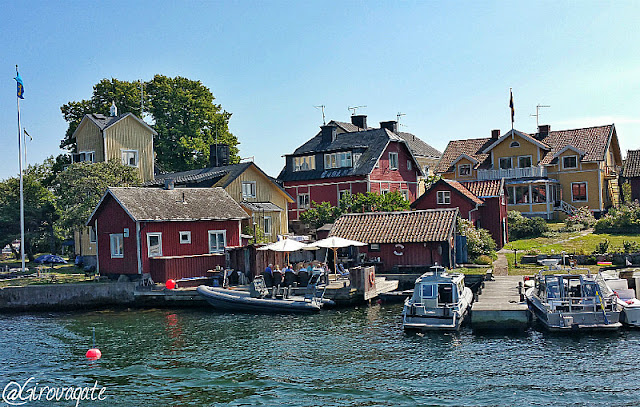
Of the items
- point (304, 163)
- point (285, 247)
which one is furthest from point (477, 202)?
point (304, 163)

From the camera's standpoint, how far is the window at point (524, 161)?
5772 centimetres

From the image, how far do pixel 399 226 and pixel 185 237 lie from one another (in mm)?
11910

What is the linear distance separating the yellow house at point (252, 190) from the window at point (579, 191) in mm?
24829

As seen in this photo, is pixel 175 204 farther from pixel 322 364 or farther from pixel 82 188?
pixel 322 364

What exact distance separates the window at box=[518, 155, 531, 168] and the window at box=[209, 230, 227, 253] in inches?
1249

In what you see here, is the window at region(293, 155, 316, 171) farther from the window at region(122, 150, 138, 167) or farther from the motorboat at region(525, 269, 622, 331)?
the motorboat at region(525, 269, 622, 331)

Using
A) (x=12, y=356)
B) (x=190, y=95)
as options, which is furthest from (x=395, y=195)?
(x=12, y=356)

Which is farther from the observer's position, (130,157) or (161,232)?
(130,157)

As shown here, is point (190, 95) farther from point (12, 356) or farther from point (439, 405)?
point (439, 405)

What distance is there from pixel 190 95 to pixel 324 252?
103ft

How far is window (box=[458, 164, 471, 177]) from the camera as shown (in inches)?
2397

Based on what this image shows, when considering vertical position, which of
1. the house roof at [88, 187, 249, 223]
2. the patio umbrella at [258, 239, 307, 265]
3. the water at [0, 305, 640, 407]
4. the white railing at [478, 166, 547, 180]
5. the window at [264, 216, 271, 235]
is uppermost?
the white railing at [478, 166, 547, 180]

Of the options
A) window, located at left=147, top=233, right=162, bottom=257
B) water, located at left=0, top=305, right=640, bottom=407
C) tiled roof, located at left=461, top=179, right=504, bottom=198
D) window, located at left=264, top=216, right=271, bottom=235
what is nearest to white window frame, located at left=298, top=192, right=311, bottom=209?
window, located at left=264, top=216, right=271, bottom=235

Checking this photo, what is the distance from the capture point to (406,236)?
35.3 meters
